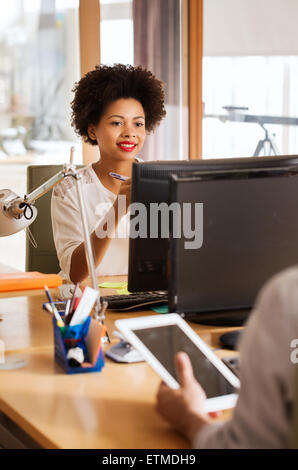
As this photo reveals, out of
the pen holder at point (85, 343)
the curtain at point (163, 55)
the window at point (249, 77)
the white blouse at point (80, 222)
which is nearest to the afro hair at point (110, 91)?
the white blouse at point (80, 222)

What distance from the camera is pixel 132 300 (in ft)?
5.91

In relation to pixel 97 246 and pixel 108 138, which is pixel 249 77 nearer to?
pixel 108 138

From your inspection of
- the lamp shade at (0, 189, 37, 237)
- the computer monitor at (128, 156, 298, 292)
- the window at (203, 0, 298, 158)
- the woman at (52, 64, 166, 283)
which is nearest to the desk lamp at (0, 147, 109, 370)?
the lamp shade at (0, 189, 37, 237)

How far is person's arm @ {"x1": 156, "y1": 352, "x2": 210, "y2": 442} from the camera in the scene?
3.39 ft

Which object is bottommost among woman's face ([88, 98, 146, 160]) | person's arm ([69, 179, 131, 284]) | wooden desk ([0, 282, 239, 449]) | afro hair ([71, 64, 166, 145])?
wooden desk ([0, 282, 239, 449])

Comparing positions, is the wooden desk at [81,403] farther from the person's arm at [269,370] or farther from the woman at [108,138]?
the woman at [108,138]

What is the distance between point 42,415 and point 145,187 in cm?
63

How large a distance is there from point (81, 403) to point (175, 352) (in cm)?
21

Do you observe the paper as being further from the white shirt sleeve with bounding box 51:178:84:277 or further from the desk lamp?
the desk lamp

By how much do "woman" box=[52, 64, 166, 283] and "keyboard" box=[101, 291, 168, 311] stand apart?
0.44 meters

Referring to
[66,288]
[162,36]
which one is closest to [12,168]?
[162,36]

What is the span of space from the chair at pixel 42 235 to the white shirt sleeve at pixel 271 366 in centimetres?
180

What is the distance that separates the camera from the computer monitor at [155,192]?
1546mm

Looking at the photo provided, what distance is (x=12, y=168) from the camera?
387cm
